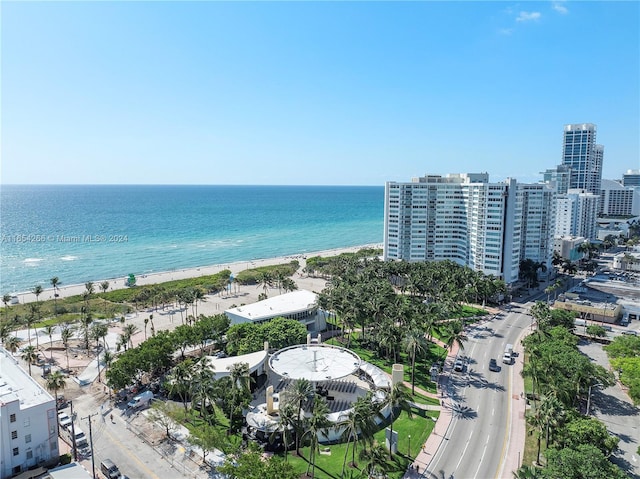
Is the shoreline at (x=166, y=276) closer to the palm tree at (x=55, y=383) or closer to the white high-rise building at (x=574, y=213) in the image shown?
the palm tree at (x=55, y=383)

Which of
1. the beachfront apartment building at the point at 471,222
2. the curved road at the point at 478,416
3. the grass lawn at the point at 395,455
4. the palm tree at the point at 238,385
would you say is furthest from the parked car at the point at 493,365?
the beachfront apartment building at the point at 471,222

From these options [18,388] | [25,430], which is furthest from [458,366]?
[18,388]

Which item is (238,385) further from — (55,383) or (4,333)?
(4,333)

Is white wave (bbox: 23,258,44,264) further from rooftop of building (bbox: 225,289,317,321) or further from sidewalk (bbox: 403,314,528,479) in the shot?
sidewalk (bbox: 403,314,528,479)

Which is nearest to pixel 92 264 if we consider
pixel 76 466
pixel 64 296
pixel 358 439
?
pixel 64 296

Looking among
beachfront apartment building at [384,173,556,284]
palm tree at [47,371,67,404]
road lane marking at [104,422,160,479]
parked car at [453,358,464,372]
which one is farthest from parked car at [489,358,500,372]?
palm tree at [47,371,67,404]

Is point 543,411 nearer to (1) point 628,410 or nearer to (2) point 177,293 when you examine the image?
(1) point 628,410

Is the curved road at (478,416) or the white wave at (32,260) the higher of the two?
the white wave at (32,260)
